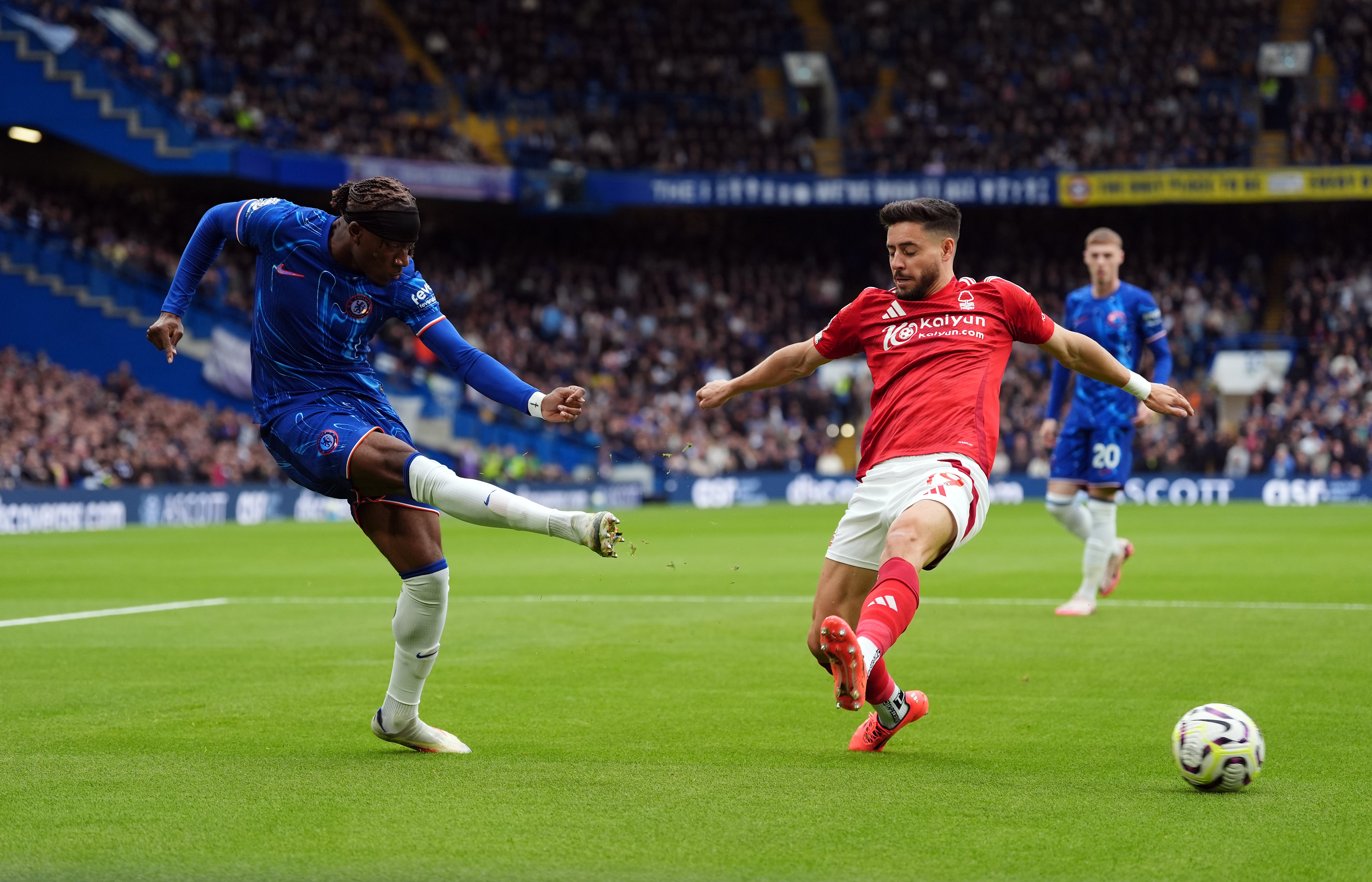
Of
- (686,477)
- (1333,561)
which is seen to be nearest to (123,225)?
(686,477)

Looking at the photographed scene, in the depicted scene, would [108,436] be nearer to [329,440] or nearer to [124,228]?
[124,228]

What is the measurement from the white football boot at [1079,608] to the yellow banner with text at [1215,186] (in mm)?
32731

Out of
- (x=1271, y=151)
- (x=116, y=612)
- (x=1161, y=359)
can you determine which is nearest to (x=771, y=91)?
(x=1271, y=151)

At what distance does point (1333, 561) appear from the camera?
56.9 ft

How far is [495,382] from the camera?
621 centimetres

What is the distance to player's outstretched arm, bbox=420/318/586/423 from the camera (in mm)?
5992

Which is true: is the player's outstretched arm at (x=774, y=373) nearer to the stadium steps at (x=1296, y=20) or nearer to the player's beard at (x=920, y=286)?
the player's beard at (x=920, y=286)

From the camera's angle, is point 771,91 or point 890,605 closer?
point 890,605

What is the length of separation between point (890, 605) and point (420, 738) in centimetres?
220

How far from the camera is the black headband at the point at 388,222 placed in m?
6.01

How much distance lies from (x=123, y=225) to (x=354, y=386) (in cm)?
3394

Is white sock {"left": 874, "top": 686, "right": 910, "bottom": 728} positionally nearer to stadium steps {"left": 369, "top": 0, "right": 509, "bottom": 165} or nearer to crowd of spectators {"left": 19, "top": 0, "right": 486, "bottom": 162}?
crowd of spectators {"left": 19, "top": 0, "right": 486, "bottom": 162}

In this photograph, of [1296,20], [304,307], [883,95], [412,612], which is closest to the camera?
[304,307]

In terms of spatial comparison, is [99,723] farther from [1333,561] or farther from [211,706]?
[1333,561]
